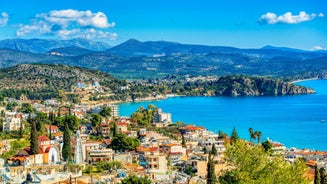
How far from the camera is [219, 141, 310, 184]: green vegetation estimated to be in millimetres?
13141

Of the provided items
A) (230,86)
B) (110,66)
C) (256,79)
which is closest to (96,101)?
(230,86)

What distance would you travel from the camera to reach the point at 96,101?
68.5m

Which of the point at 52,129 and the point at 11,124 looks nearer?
the point at 52,129

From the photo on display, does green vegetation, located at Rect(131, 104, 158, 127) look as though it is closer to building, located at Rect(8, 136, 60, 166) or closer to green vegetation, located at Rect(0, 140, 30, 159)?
green vegetation, located at Rect(0, 140, 30, 159)

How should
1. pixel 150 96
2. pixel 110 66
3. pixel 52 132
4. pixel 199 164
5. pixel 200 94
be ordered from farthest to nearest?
1. pixel 110 66
2. pixel 200 94
3. pixel 150 96
4. pixel 52 132
5. pixel 199 164

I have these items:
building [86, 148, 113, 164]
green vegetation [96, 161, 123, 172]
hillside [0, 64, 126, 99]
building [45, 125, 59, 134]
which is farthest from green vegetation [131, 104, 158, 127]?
hillside [0, 64, 126, 99]

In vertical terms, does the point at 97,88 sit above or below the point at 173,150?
above

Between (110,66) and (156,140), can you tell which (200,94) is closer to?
(156,140)

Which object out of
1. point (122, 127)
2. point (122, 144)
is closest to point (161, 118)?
point (122, 127)

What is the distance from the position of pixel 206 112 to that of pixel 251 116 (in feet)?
19.2

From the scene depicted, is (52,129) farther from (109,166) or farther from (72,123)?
(109,166)

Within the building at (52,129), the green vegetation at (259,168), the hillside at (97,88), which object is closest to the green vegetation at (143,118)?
the building at (52,129)

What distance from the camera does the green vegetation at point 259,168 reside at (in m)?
13.1

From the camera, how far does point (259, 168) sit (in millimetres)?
13961
